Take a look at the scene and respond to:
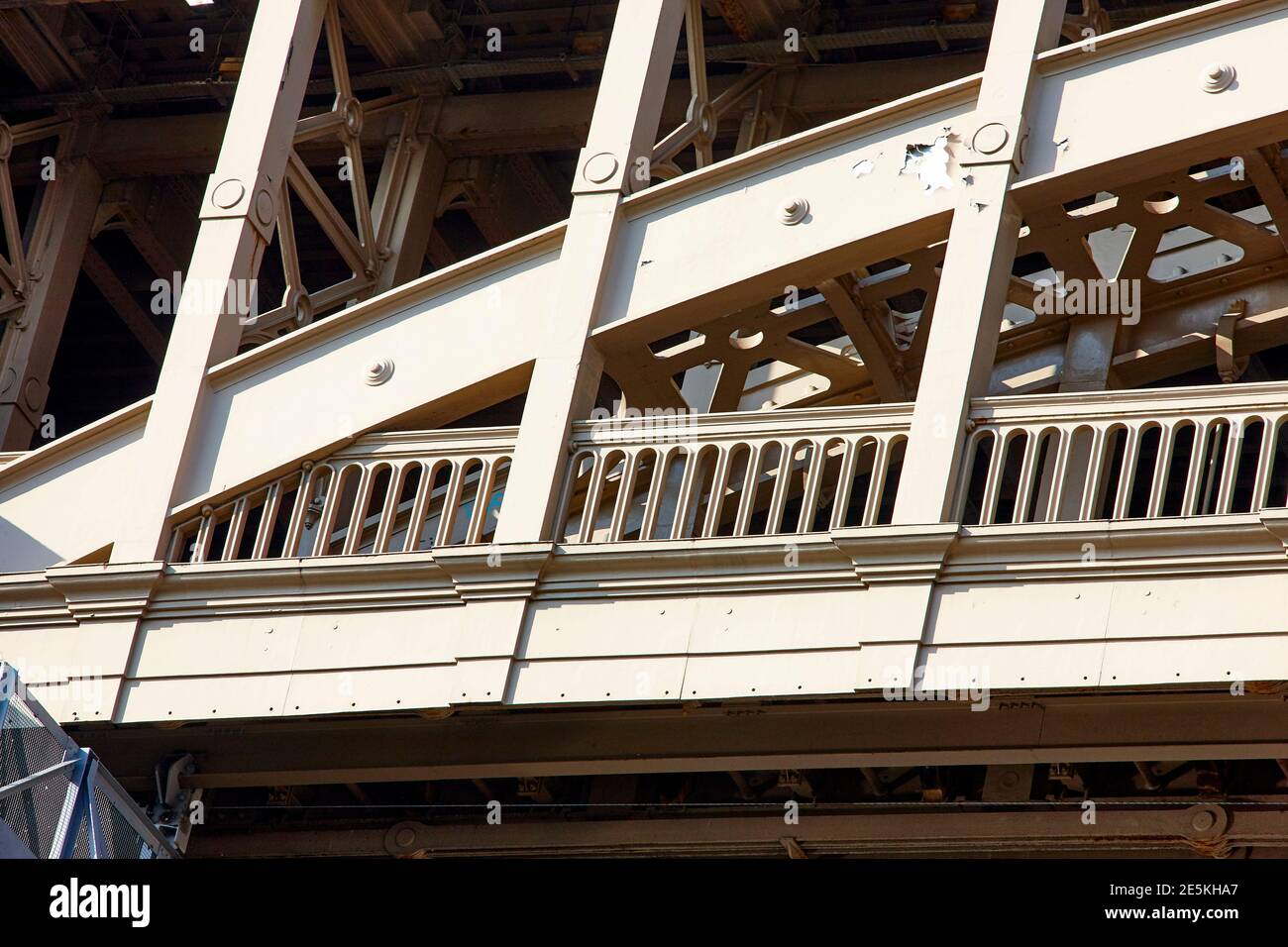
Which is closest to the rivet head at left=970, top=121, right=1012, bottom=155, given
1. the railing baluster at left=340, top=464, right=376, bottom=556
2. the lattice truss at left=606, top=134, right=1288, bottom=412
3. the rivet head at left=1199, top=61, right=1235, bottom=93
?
the lattice truss at left=606, top=134, right=1288, bottom=412

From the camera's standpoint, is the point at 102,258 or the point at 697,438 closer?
the point at 697,438

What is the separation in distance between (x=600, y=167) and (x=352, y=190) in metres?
4.36

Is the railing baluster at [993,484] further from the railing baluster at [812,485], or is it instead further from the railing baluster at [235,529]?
the railing baluster at [235,529]

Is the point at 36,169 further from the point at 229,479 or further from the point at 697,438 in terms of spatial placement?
the point at 697,438

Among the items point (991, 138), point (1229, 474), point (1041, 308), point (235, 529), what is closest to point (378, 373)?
point (235, 529)

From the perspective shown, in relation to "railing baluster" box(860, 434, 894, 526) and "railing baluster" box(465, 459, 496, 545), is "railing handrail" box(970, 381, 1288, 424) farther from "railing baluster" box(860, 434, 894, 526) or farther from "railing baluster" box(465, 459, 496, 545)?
"railing baluster" box(465, 459, 496, 545)

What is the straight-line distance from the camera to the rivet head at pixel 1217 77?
11.6 m

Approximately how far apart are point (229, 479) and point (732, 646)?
3518mm

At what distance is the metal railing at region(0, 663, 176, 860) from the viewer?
917 centimetres

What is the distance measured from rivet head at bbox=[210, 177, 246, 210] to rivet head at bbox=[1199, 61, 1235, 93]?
599cm

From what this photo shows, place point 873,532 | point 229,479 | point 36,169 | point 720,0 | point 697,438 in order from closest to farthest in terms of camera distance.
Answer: point 873,532, point 697,438, point 229,479, point 720,0, point 36,169

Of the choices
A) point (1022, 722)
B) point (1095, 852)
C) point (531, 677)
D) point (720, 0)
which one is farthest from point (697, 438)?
point (720, 0)

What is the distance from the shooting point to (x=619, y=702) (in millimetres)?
11188

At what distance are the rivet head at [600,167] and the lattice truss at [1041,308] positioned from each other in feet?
3.45
